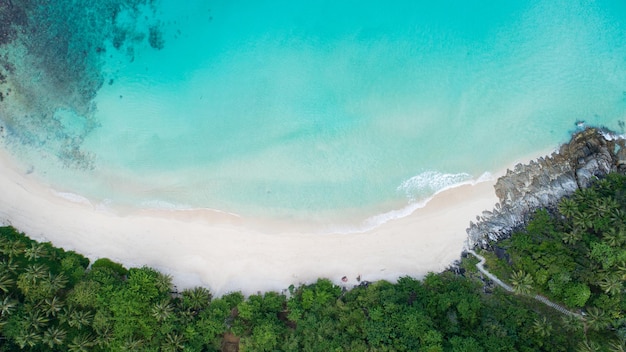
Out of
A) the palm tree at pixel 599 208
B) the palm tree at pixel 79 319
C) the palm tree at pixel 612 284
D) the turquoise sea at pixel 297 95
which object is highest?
the turquoise sea at pixel 297 95

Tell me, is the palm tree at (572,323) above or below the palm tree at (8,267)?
below

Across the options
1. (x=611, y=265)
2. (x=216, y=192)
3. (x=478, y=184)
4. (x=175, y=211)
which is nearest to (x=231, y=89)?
(x=216, y=192)

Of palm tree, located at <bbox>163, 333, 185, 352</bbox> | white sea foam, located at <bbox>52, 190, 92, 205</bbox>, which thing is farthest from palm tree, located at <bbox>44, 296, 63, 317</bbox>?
palm tree, located at <bbox>163, 333, 185, 352</bbox>

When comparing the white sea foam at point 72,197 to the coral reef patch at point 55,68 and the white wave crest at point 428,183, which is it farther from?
the white wave crest at point 428,183

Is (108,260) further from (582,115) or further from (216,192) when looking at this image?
(582,115)

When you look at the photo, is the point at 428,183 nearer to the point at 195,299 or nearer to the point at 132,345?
the point at 195,299

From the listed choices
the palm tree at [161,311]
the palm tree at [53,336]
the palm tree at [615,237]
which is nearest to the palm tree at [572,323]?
the palm tree at [615,237]
